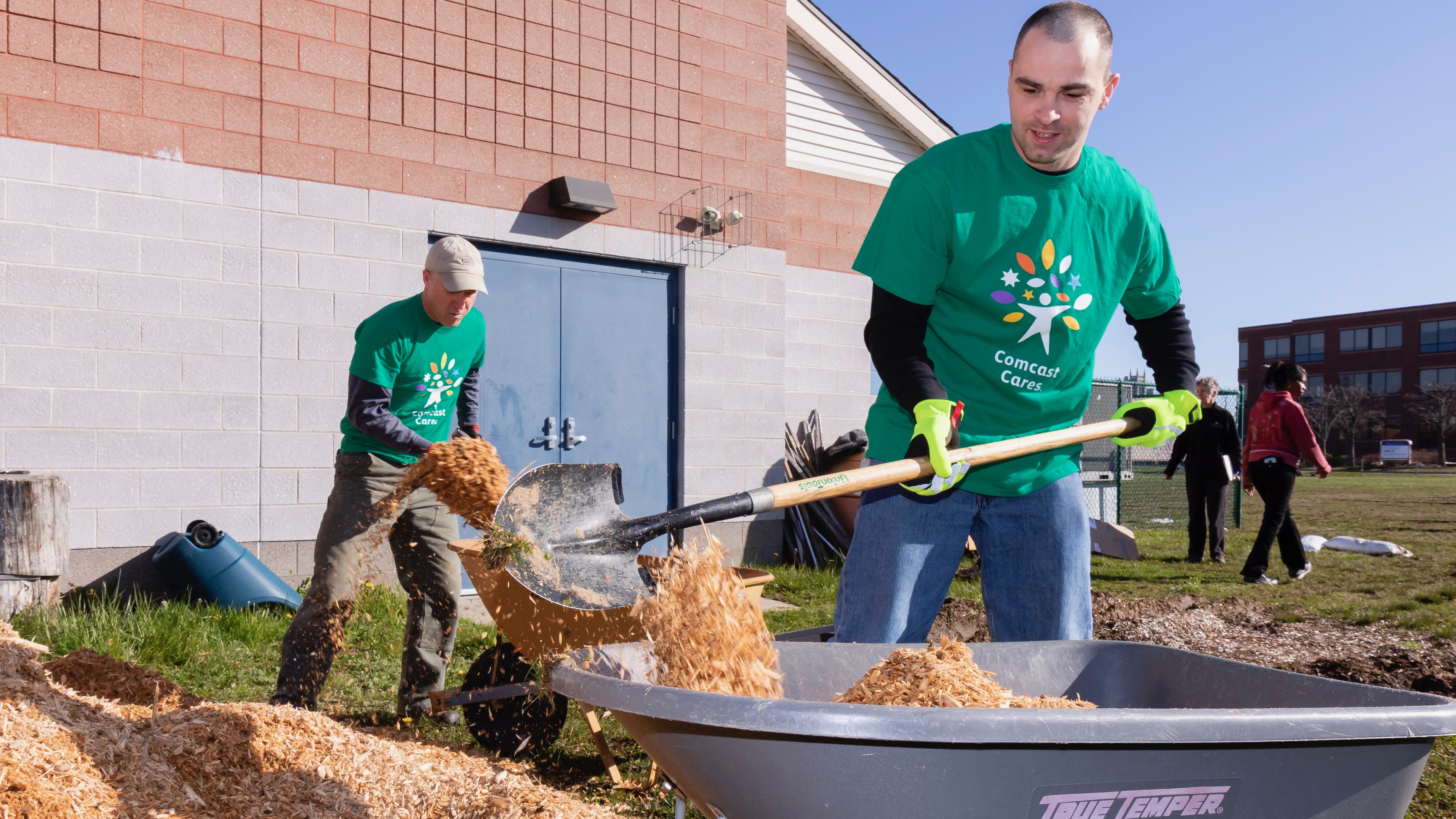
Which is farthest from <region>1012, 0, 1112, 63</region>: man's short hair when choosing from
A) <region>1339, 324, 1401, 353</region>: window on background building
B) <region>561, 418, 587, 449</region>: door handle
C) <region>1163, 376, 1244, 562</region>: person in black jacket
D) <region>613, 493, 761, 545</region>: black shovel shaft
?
<region>1339, 324, 1401, 353</region>: window on background building

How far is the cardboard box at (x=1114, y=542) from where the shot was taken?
981cm

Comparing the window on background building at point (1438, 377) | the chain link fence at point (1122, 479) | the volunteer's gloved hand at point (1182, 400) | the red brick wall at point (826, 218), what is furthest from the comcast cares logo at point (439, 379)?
the window on background building at point (1438, 377)

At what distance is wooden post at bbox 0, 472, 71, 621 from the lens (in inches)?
195

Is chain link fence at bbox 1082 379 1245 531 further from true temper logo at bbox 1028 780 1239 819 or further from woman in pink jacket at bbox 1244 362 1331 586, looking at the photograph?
true temper logo at bbox 1028 780 1239 819

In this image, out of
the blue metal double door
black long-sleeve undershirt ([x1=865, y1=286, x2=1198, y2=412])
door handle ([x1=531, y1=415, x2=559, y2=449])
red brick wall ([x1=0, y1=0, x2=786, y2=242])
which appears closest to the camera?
black long-sleeve undershirt ([x1=865, y1=286, x2=1198, y2=412])

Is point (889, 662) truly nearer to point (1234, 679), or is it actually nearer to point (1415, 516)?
point (1234, 679)

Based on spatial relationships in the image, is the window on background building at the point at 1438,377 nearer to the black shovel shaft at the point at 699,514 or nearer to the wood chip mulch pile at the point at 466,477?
the wood chip mulch pile at the point at 466,477

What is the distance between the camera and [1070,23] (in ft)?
7.28

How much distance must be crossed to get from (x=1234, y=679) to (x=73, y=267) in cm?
621

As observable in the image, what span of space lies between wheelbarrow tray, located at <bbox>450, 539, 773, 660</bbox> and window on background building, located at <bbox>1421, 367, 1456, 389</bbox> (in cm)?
7691

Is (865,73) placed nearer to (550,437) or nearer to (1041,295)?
(550,437)

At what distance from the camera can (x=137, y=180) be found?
582 centimetres

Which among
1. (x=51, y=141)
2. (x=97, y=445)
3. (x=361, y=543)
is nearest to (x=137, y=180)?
(x=51, y=141)

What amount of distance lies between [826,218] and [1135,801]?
8082 millimetres
